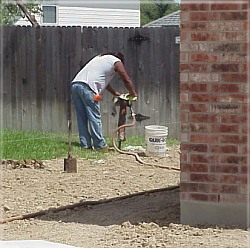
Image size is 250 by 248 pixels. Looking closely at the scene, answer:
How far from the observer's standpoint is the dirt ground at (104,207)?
5973 mm

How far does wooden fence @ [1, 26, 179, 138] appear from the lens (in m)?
14.3

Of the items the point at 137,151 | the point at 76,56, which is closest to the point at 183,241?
the point at 137,151

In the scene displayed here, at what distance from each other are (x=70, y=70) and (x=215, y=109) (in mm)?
8534

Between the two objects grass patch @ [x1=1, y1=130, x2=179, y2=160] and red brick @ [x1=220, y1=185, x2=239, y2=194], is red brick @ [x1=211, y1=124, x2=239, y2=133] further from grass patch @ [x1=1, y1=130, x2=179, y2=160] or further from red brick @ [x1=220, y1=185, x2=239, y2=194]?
grass patch @ [x1=1, y1=130, x2=179, y2=160]

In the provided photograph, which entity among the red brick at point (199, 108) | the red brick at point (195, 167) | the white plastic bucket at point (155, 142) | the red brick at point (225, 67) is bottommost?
the white plastic bucket at point (155, 142)

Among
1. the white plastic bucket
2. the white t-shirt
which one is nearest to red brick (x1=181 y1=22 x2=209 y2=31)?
the white plastic bucket

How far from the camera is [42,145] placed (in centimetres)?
1270

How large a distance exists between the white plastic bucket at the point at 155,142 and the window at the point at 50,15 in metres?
12.3

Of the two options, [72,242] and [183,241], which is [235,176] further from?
[72,242]

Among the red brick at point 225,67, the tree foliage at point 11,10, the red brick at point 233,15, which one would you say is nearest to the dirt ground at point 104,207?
the red brick at point 225,67

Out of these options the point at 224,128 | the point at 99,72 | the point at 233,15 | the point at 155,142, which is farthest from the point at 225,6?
the point at 99,72

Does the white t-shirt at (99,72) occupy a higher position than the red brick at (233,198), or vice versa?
the white t-shirt at (99,72)

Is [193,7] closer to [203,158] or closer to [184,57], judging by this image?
[184,57]

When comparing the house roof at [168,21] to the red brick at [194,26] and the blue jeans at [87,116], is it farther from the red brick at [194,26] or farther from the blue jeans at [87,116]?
the red brick at [194,26]
